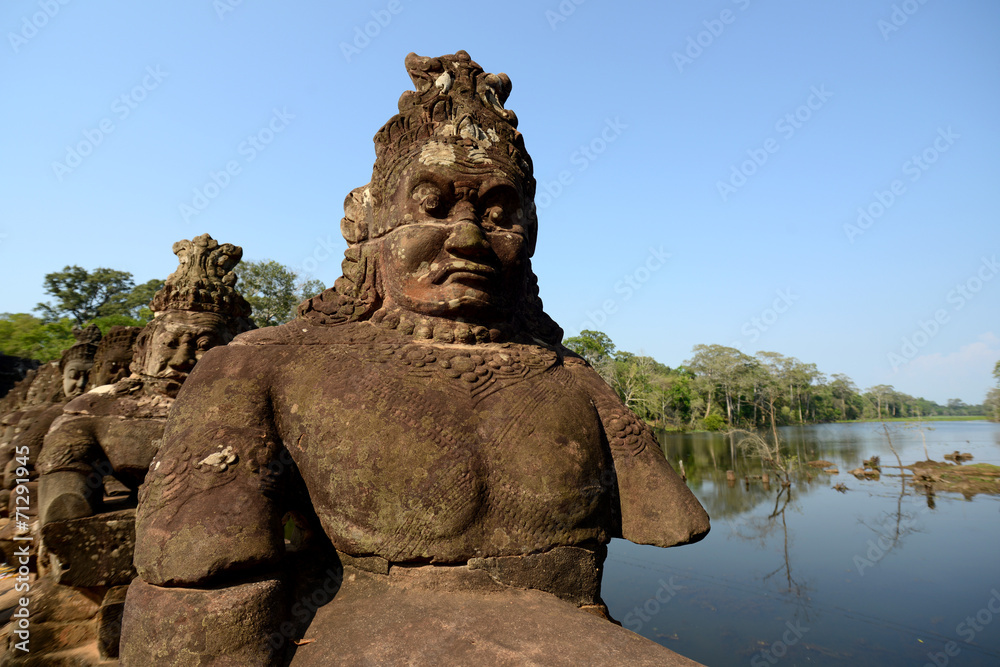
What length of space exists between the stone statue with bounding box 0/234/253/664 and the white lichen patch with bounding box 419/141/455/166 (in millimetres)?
2662

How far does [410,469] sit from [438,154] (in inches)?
59.9

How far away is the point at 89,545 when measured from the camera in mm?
3283

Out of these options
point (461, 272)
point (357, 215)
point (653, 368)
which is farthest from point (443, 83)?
point (653, 368)

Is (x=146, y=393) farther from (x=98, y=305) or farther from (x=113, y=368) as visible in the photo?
(x=98, y=305)

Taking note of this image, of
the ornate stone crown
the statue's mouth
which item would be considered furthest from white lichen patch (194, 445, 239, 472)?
the ornate stone crown

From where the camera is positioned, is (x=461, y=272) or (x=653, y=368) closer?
(x=461, y=272)

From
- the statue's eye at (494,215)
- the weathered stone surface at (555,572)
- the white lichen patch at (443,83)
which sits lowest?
the weathered stone surface at (555,572)

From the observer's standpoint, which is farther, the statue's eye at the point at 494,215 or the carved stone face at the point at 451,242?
the statue's eye at the point at 494,215

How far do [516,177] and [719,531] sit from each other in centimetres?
2689

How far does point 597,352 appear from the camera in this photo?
41844mm

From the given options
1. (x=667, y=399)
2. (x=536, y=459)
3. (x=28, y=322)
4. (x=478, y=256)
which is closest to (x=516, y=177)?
(x=478, y=256)

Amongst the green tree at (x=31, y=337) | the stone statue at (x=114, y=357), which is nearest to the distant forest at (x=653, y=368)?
the green tree at (x=31, y=337)

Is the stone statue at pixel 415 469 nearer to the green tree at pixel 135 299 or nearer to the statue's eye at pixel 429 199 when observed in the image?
the statue's eye at pixel 429 199

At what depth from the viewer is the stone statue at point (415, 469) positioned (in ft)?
6.46
